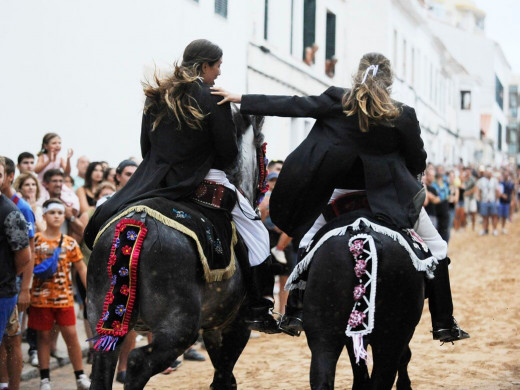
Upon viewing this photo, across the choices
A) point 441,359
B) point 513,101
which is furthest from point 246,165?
point 513,101

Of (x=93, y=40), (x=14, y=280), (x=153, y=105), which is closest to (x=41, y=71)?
(x=93, y=40)

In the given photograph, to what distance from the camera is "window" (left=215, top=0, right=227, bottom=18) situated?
18859 mm

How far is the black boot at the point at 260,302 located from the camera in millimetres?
6594

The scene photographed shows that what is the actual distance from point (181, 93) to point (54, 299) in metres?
3.24

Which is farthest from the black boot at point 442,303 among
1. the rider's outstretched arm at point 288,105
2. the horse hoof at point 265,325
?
the rider's outstretched arm at point 288,105

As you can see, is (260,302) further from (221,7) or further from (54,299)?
(221,7)

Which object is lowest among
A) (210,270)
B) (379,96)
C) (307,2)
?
(210,270)

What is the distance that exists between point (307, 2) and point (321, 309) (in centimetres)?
2062

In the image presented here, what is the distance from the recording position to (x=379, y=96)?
5801mm

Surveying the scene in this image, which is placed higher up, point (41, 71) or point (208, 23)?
point (208, 23)

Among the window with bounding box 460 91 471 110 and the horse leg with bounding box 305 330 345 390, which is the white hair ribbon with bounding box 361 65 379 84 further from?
the window with bounding box 460 91 471 110

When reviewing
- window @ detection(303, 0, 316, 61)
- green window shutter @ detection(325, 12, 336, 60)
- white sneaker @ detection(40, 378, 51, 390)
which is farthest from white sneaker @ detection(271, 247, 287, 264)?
green window shutter @ detection(325, 12, 336, 60)

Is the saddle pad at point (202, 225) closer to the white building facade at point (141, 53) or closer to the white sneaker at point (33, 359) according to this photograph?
the white building facade at point (141, 53)

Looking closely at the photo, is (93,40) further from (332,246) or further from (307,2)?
(307,2)
